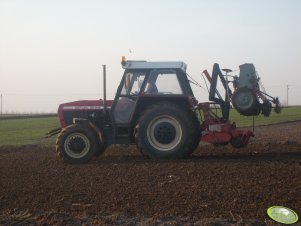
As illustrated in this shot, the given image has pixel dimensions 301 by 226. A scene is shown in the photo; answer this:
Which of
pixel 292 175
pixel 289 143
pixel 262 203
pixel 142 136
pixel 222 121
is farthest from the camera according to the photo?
pixel 289 143

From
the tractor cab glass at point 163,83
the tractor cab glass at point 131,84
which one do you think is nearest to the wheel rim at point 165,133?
the tractor cab glass at point 163,83

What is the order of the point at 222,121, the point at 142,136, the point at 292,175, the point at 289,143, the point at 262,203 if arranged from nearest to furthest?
the point at 262,203, the point at 292,175, the point at 142,136, the point at 222,121, the point at 289,143

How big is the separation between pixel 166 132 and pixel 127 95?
1.26 meters

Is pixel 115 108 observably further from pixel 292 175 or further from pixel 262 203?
pixel 262 203

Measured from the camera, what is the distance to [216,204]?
6.62 m

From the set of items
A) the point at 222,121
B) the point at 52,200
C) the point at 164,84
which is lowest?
the point at 52,200

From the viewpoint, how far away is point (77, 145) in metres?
10.9

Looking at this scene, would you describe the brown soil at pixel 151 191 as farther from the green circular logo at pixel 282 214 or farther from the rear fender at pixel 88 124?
the rear fender at pixel 88 124

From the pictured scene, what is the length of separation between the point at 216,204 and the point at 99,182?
7.92 feet

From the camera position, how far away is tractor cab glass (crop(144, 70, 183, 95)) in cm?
1098

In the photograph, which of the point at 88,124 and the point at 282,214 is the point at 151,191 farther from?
the point at 88,124

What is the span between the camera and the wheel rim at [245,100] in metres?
11.7

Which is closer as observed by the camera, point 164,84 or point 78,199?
point 78,199

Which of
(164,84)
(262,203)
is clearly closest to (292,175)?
(262,203)
